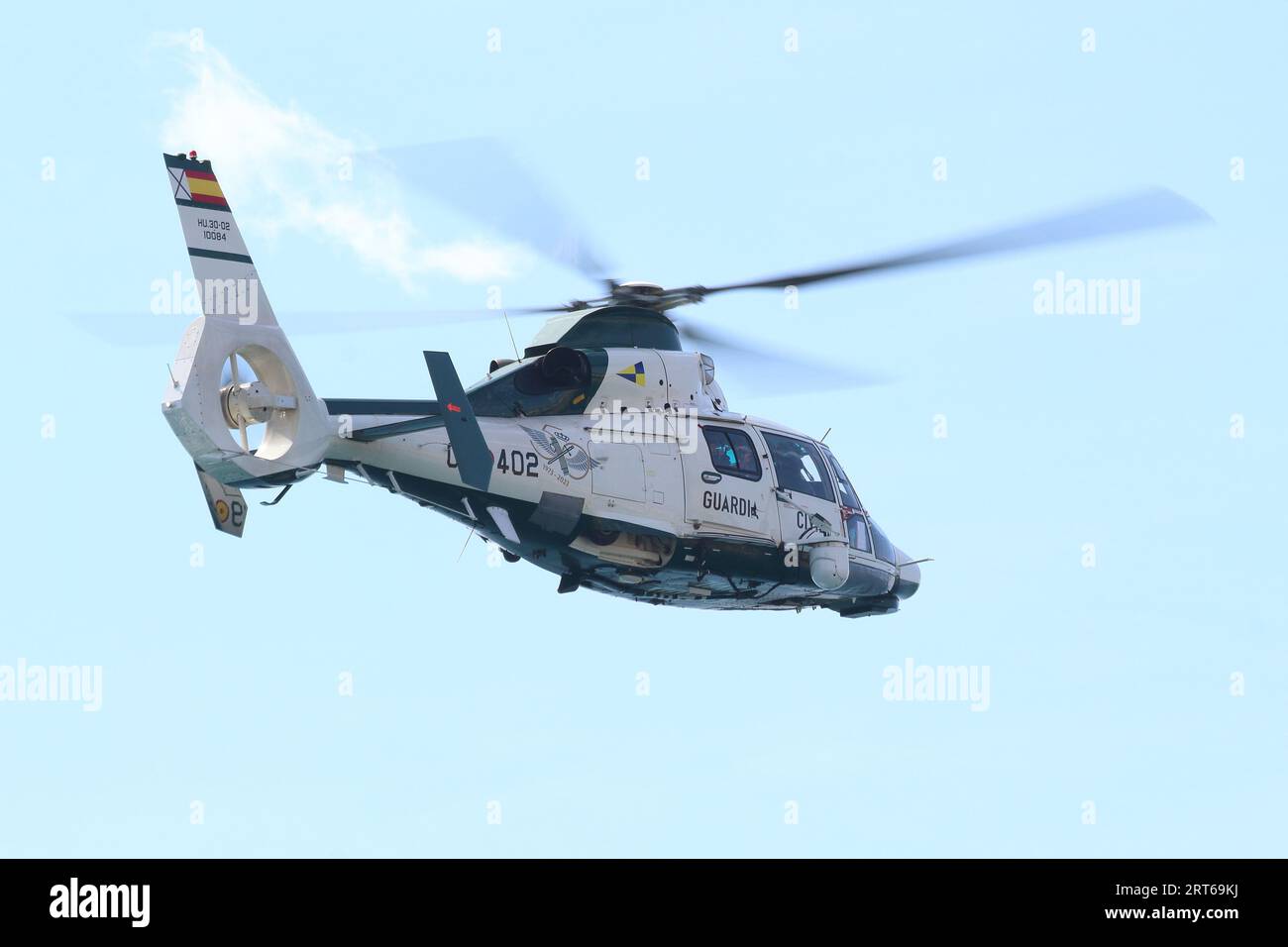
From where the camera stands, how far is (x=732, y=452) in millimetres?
25750

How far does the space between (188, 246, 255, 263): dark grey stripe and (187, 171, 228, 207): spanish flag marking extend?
51cm

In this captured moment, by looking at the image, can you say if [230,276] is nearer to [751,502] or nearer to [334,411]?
[334,411]

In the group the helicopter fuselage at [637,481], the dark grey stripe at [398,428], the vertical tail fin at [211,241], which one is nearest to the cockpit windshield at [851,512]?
the helicopter fuselage at [637,481]

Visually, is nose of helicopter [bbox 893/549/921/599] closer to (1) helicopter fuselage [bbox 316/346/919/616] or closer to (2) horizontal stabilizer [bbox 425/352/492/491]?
(1) helicopter fuselage [bbox 316/346/919/616]

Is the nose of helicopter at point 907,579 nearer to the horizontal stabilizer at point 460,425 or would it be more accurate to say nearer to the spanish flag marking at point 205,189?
the horizontal stabilizer at point 460,425

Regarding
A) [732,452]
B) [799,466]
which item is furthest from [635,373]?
[799,466]

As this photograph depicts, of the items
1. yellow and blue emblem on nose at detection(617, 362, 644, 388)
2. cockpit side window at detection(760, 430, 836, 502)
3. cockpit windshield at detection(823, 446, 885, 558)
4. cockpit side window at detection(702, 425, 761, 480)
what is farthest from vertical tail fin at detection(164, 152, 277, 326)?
cockpit windshield at detection(823, 446, 885, 558)

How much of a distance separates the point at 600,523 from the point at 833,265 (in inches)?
174

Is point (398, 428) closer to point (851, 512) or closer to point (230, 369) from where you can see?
point (230, 369)

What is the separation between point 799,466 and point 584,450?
3984 mm

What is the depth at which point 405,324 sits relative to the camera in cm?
2338
